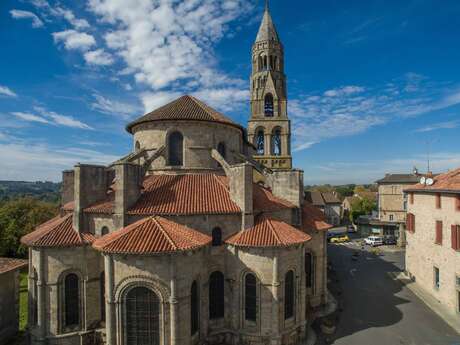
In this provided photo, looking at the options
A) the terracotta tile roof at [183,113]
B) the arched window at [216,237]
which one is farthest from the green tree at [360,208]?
the arched window at [216,237]

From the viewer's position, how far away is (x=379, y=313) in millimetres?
20688

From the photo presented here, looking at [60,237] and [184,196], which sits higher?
[184,196]

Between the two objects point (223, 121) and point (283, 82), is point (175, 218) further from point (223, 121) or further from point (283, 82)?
point (283, 82)

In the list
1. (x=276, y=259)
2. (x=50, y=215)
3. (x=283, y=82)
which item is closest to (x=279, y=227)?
(x=276, y=259)

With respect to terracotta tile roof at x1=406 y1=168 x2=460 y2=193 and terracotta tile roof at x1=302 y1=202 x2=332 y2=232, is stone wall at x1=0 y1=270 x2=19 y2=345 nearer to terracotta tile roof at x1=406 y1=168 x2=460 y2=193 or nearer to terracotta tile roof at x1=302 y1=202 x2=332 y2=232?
terracotta tile roof at x1=302 y1=202 x2=332 y2=232

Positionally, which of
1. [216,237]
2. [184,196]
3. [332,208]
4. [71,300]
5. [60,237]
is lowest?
[332,208]

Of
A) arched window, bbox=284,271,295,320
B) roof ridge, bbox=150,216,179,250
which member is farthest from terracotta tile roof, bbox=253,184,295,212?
roof ridge, bbox=150,216,179,250

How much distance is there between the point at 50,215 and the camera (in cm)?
4356

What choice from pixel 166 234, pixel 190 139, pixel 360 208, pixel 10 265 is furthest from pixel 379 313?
pixel 360 208

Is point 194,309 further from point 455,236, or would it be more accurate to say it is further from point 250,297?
point 455,236

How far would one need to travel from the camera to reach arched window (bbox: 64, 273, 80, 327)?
53.6 feet

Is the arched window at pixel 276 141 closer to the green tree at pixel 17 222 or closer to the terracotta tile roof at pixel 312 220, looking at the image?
the terracotta tile roof at pixel 312 220

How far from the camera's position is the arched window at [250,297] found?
16.0 metres

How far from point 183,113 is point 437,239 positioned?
22816 mm
